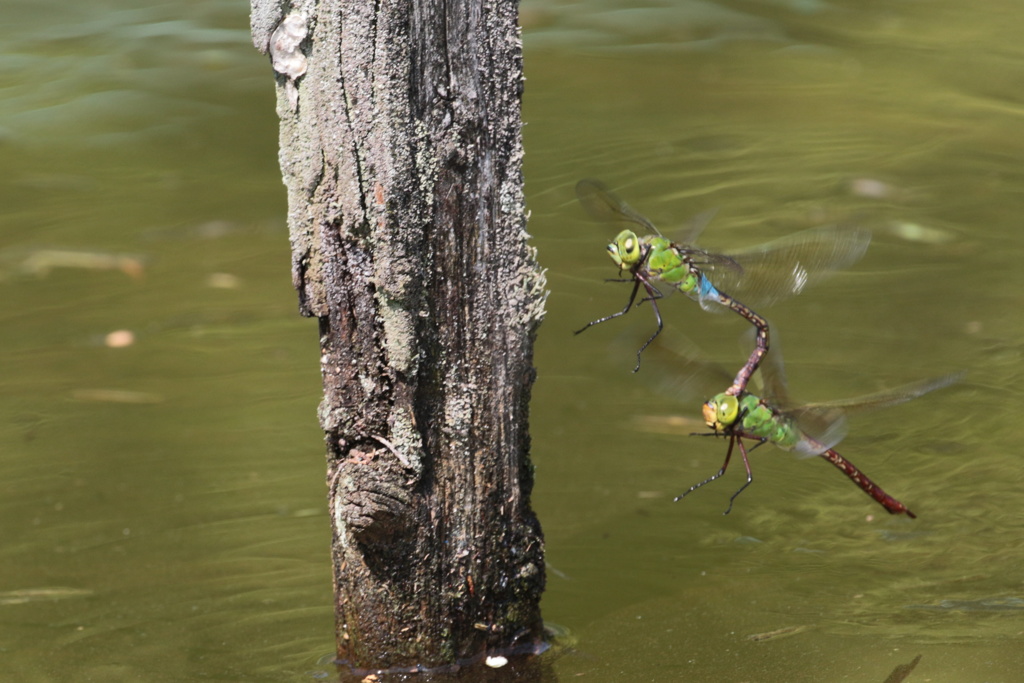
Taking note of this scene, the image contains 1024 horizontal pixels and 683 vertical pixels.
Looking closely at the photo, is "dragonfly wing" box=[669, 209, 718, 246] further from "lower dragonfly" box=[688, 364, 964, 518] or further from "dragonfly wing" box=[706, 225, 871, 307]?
"lower dragonfly" box=[688, 364, 964, 518]

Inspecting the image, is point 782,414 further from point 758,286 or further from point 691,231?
point 691,231

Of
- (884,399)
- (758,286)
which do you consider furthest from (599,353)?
(884,399)

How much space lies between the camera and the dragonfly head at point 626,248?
2.69 metres

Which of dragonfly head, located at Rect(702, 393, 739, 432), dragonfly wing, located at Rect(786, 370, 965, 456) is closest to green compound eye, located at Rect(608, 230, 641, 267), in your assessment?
dragonfly head, located at Rect(702, 393, 739, 432)

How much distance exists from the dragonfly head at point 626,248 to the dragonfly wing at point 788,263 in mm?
240

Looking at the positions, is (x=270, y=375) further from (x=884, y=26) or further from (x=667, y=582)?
(x=884, y=26)

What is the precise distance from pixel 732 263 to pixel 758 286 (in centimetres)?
12

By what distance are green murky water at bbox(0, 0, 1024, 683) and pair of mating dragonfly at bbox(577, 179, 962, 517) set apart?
223 millimetres

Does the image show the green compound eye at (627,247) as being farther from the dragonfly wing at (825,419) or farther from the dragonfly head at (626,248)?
the dragonfly wing at (825,419)

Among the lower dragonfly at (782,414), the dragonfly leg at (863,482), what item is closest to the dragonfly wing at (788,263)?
the lower dragonfly at (782,414)

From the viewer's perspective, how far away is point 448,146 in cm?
221

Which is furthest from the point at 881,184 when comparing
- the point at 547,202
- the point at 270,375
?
the point at 270,375

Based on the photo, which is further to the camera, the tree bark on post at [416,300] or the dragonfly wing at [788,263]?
the dragonfly wing at [788,263]

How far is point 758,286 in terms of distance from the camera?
294 centimetres
